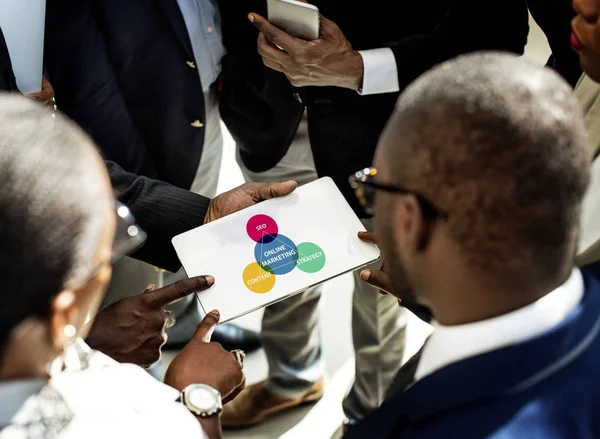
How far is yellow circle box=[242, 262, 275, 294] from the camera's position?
1362 millimetres

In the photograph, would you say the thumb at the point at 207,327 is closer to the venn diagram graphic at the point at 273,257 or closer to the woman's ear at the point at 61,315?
the venn diagram graphic at the point at 273,257

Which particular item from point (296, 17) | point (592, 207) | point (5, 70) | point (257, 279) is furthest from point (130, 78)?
point (592, 207)

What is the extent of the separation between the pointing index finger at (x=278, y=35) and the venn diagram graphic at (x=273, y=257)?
0.45 metres

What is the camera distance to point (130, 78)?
179 cm

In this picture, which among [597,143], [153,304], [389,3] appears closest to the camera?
[597,143]

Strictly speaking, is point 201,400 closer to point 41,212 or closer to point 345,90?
Result: point 41,212

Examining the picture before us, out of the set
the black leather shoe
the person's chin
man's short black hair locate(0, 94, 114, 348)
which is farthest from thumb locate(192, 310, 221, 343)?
the black leather shoe

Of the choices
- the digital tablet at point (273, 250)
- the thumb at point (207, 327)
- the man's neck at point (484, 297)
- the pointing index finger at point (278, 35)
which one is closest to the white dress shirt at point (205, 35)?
the pointing index finger at point (278, 35)

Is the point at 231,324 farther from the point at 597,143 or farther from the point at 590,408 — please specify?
the point at 590,408

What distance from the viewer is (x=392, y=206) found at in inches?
35.7

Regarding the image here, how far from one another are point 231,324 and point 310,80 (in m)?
1.00

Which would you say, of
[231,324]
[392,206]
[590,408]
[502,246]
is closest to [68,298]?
[392,206]

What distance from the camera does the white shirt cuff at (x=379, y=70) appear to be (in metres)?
1.63

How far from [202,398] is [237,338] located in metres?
1.19
